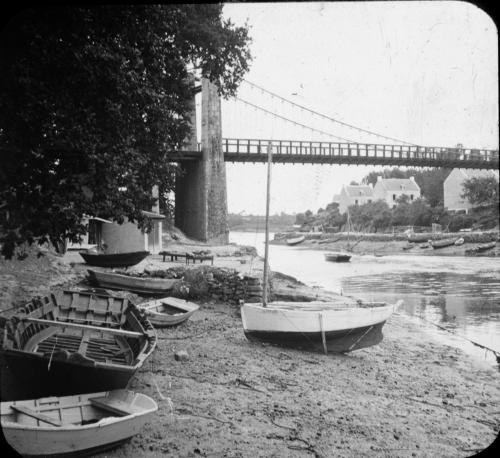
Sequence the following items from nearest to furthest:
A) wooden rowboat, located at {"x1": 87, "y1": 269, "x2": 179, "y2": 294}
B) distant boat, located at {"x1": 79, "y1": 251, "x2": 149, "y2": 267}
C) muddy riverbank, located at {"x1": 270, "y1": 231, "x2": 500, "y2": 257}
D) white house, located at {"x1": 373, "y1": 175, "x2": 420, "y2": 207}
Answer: wooden rowboat, located at {"x1": 87, "y1": 269, "x2": 179, "y2": 294}
distant boat, located at {"x1": 79, "y1": 251, "x2": 149, "y2": 267}
muddy riverbank, located at {"x1": 270, "y1": 231, "x2": 500, "y2": 257}
white house, located at {"x1": 373, "y1": 175, "x2": 420, "y2": 207}

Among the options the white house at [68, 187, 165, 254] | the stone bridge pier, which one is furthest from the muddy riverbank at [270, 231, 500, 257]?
the white house at [68, 187, 165, 254]

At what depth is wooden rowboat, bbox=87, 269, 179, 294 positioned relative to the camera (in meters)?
12.5

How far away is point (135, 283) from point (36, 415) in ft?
28.1

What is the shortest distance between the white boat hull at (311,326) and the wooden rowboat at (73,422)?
4472 millimetres

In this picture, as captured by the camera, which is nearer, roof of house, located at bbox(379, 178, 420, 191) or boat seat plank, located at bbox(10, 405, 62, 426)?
boat seat plank, located at bbox(10, 405, 62, 426)

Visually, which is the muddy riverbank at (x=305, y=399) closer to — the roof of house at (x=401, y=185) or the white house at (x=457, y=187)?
the white house at (x=457, y=187)

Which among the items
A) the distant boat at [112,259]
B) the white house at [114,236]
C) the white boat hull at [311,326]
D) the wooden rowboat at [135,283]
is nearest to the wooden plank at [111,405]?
the white boat hull at [311,326]

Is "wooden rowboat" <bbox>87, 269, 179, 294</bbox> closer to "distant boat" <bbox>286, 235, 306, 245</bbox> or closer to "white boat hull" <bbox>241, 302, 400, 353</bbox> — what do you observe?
"white boat hull" <bbox>241, 302, 400, 353</bbox>

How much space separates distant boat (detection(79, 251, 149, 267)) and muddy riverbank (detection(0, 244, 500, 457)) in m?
5.29

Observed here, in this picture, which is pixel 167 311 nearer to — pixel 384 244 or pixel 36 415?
pixel 36 415

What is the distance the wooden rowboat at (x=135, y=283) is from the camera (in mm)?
12492

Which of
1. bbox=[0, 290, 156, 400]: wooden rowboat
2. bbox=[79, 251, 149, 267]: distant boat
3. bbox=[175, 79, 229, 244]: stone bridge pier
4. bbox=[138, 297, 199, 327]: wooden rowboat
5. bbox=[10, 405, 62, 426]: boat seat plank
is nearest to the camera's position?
bbox=[10, 405, 62, 426]: boat seat plank

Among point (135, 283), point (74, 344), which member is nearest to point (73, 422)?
point (74, 344)

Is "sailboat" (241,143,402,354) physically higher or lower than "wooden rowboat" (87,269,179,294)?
lower
